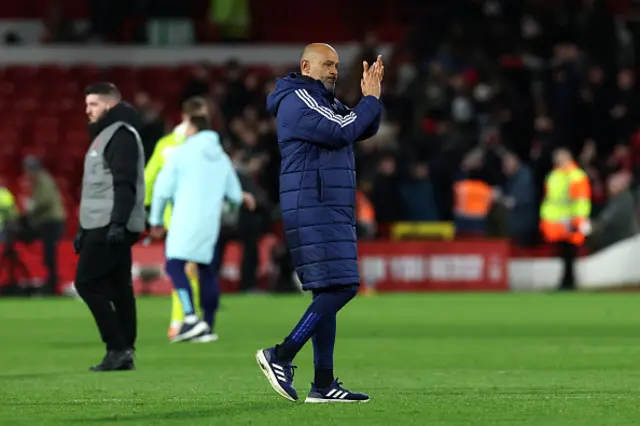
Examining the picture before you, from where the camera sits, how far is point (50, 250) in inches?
1000

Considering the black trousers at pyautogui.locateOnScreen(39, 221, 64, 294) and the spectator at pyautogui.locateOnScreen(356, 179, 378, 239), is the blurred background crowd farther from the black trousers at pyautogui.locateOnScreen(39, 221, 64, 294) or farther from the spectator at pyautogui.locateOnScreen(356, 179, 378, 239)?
the black trousers at pyautogui.locateOnScreen(39, 221, 64, 294)

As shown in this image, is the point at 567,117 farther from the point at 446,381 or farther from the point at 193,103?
the point at 446,381

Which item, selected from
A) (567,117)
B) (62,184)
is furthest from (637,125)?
(62,184)

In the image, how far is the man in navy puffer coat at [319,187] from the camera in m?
9.42

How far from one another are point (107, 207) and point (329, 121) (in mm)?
3559

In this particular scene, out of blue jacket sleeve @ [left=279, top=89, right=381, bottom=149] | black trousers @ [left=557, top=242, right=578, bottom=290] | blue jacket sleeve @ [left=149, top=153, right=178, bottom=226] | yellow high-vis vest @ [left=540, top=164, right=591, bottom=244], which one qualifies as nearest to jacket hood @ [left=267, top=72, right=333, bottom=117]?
blue jacket sleeve @ [left=279, top=89, right=381, bottom=149]

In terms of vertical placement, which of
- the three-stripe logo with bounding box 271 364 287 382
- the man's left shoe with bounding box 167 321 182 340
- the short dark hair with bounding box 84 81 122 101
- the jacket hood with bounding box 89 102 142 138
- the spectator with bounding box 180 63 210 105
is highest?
the spectator with bounding box 180 63 210 105

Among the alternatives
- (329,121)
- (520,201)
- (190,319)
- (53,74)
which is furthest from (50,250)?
(329,121)

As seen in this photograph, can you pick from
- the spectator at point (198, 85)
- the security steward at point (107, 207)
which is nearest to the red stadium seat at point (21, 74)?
the spectator at point (198, 85)

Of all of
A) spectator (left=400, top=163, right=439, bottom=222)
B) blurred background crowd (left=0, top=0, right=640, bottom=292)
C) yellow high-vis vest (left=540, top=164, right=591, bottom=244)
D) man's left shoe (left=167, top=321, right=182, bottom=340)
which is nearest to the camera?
man's left shoe (left=167, top=321, right=182, bottom=340)

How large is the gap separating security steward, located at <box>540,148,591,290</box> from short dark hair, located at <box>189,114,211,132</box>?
36.3 feet

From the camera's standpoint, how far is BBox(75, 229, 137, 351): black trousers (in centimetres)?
1250

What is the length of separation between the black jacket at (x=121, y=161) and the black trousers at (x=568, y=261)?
47.1 ft

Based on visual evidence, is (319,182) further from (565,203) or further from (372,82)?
(565,203)
